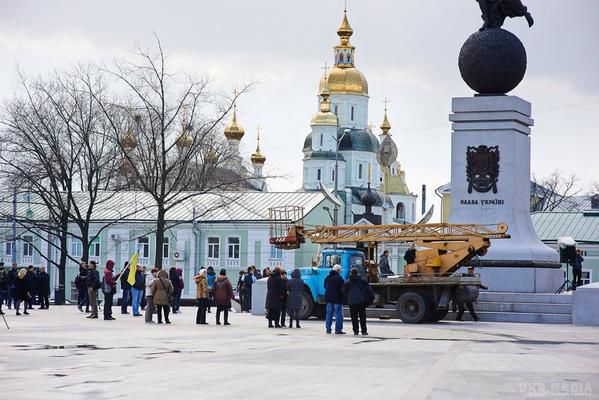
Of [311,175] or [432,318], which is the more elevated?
[311,175]

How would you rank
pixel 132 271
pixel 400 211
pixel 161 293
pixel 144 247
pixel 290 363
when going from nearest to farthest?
1. pixel 290 363
2. pixel 161 293
3. pixel 132 271
4. pixel 144 247
5. pixel 400 211

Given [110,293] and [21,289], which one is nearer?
[110,293]

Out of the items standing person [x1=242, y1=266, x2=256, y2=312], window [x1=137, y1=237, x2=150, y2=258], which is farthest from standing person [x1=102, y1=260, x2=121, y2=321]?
window [x1=137, y1=237, x2=150, y2=258]

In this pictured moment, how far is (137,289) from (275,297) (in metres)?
7.43

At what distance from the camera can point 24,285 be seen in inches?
1468

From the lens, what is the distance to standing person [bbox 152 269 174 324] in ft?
107

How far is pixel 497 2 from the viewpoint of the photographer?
1564 inches

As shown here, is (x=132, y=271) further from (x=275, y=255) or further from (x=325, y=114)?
(x=325, y=114)

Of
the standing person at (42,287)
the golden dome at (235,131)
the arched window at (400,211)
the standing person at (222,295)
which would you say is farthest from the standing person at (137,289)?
the arched window at (400,211)

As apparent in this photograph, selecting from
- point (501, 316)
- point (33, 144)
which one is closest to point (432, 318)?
point (501, 316)

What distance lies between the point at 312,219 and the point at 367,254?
43670 mm

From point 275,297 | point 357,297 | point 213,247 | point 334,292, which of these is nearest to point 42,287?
point 275,297

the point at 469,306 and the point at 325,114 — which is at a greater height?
the point at 325,114

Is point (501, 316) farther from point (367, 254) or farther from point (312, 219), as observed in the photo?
point (312, 219)
